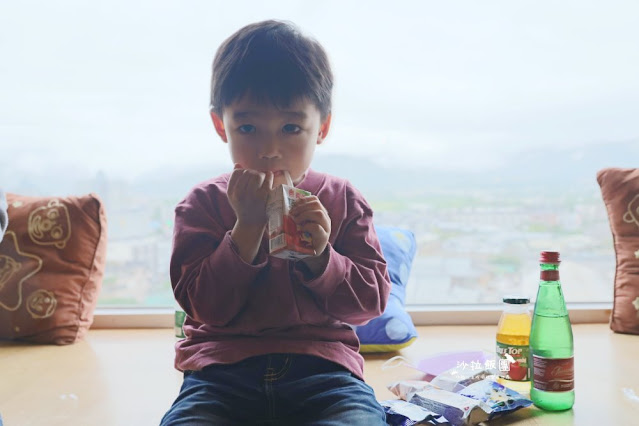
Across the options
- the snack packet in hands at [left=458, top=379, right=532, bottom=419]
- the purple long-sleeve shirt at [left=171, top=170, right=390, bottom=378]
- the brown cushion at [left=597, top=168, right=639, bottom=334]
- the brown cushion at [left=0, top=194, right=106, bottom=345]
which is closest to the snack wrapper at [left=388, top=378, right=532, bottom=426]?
the snack packet in hands at [left=458, top=379, right=532, bottom=419]

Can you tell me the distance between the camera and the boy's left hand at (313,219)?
81cm

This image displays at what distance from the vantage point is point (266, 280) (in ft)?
2.94

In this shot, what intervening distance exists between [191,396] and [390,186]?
108 centimetres

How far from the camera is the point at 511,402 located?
1025mm

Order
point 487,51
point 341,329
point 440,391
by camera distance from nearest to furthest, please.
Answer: point 341,329 → point 440,391 → point 487,51

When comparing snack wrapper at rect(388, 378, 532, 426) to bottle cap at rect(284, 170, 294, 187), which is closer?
bottle cap at rect(284, 170, 294, 187)

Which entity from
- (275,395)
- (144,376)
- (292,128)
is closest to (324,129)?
(292,128)

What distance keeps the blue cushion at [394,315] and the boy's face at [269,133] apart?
62 cm

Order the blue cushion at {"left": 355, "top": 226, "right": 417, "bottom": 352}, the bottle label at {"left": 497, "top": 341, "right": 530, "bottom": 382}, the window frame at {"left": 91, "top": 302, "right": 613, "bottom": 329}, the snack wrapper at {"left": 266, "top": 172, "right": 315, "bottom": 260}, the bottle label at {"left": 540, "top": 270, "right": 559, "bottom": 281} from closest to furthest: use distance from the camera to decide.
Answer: the snack wrapper at {"left": 266, "top": 172, "right": 315, "bottom": 260} → the bottle label at {"left": 540, "top": 270, "right": 559, "bottom": 281} → the bottle label at {"left": 497, "top": 341, "right": 530, "bottom": 382} → the blue cushion at {"left": 355, "top": 226, "right": 417, "bottom": 352} → the window frame at {"left": 91, "top": 302, "right": 613, "bottom": 329}

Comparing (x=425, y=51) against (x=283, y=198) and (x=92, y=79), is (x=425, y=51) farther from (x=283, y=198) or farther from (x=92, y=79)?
(x=283, y=198)

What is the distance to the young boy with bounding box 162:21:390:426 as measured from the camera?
84cm

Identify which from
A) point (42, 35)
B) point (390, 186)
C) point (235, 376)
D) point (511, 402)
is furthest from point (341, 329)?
point (42, 35)

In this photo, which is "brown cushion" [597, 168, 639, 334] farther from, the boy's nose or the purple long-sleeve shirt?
the boy's nose

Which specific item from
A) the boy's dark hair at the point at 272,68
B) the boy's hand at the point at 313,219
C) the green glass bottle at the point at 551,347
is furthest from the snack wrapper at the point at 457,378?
the boy's dark hair at the point at 272,68
